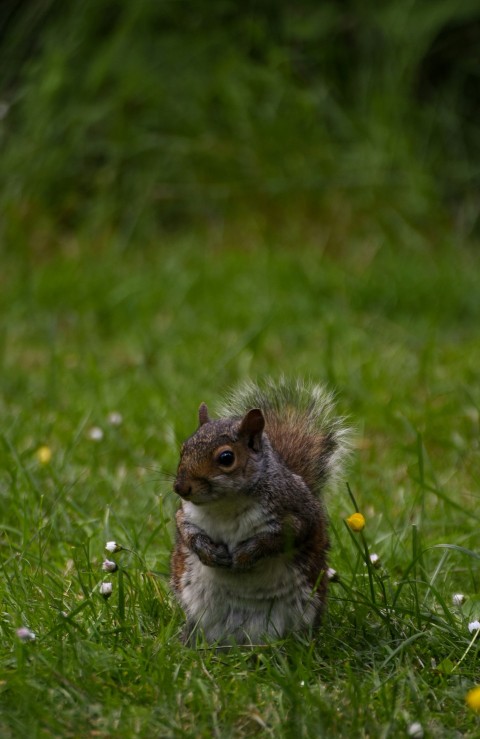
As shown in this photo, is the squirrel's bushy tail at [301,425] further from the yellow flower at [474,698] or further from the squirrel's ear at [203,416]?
the yellow flower at [474,698]

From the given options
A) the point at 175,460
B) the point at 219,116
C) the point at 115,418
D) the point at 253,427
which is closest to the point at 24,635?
the point at 253,427

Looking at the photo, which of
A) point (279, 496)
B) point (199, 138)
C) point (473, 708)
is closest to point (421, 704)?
point (473, 708)

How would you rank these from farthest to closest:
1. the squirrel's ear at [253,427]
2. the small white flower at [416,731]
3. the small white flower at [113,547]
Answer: the small white flower at [113,547] < the squirrel's ear at [253,427] < the small white flower at [416,731]

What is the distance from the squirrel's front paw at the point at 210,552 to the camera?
2.63 metres

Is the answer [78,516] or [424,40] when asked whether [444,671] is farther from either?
[424,40]

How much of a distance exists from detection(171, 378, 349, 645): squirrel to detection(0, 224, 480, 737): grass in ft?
0.26

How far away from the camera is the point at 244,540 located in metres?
2.64

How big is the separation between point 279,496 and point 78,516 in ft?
3.51

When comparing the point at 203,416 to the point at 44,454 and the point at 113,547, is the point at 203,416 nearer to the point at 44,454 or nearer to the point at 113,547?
the point at 113,547

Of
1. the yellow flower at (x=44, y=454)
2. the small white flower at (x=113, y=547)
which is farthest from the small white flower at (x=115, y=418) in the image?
the small white flower at (x=113, y=547)

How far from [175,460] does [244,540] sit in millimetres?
1485

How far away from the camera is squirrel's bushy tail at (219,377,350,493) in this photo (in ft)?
9.61

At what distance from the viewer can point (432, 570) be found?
3330 mm

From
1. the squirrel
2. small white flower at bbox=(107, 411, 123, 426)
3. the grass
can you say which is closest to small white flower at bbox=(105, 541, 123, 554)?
the grass
